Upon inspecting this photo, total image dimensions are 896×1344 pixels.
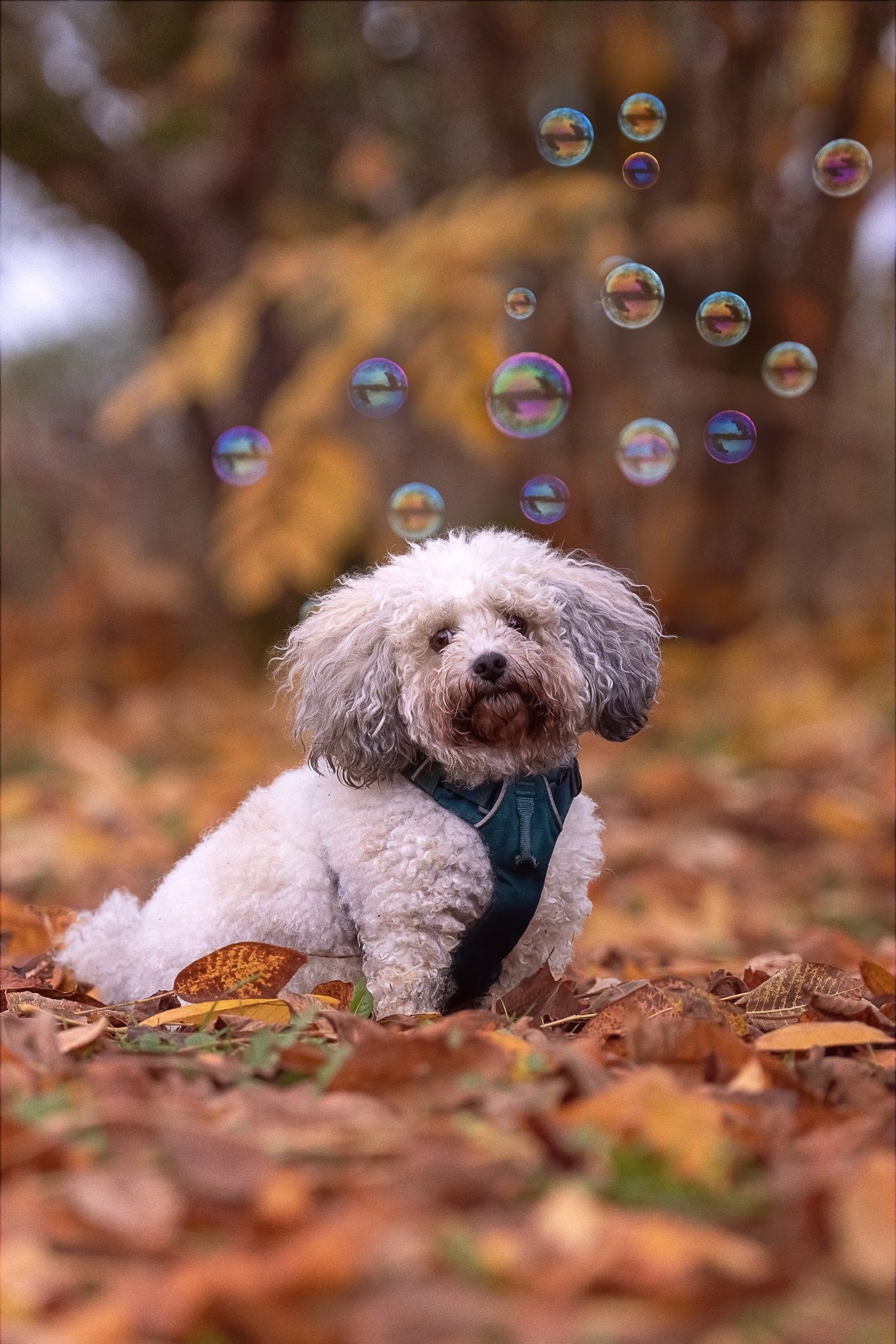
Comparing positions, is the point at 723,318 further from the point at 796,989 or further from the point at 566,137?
the point at 796,989

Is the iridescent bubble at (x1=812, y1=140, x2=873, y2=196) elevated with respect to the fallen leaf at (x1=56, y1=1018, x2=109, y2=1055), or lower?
elevated

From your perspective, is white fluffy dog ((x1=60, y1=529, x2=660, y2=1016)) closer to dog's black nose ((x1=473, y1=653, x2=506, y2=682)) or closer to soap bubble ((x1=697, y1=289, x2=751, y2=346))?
dog's black nose ((x1=473, y1=653, x2=506, y2=682))

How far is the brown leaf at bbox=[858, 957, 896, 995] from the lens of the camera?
314cm

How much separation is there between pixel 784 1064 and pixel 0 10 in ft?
30.0

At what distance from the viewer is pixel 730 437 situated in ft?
14.5

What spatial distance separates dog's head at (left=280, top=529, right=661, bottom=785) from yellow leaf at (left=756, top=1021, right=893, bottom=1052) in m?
0.79

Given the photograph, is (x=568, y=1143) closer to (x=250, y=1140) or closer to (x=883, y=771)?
(x=250, y=1140)

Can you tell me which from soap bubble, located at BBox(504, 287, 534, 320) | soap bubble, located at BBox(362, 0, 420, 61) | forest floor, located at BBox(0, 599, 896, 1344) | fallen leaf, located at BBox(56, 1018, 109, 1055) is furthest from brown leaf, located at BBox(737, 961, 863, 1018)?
soap bubble, located at BBox(362, 0, 420, 61)

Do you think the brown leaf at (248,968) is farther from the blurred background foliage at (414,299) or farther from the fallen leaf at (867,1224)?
the blurred background foliage at (414,299)

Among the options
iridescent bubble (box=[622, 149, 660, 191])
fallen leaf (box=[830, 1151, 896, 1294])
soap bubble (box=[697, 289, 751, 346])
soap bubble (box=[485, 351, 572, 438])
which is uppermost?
iridescent bubble (box=[622, 149, 660, 191])

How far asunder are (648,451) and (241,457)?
1.58 m

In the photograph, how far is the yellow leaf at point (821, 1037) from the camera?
2465 mm

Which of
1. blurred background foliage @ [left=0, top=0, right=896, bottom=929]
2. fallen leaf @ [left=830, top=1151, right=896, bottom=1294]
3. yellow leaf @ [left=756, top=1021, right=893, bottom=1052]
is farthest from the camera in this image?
blurred background foliage @ [left=0, top=0, right=896, bottom=929]

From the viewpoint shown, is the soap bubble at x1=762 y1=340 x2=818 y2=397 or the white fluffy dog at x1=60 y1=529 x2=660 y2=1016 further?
the soap bubble at x1=762 y1=340 x2=818 y2=397
